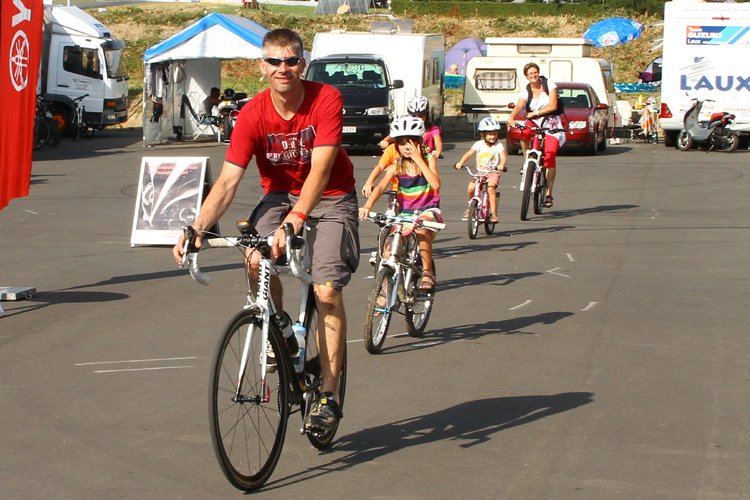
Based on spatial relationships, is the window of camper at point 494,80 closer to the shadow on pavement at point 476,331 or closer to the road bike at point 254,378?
the shadow on pavement at point 476,331

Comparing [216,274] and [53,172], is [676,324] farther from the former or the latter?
[53,172]

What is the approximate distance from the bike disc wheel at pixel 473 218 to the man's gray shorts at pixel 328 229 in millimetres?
7311

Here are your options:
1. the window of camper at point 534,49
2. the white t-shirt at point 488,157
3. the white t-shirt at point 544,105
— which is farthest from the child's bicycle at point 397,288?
the window of camper at point 534,49

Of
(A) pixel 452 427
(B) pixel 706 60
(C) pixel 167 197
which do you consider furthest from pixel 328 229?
(B) pixel 706 60

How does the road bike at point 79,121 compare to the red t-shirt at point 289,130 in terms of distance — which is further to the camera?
the road bike at point 79,121

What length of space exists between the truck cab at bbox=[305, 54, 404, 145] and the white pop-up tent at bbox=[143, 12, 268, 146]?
6.23 ft

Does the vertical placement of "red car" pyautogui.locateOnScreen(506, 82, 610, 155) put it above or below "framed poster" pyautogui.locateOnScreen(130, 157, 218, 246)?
above

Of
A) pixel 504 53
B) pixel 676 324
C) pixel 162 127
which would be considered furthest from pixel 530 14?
pixel 676 324

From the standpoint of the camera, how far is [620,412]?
560cm

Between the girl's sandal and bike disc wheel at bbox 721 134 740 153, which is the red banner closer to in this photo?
the girl's sandal

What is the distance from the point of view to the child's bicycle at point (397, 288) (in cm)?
684

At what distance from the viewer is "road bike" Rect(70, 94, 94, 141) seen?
2844cm

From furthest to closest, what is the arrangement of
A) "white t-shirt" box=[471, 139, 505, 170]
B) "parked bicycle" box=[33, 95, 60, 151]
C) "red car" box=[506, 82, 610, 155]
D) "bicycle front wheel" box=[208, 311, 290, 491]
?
"parked bicycle" box=[33, 95, 60, 151]
"red car" box=[506, 82, 610, 155]
"white t-shirt" box=[471, 139, 505, 170]
"bicycle front wheel" box=[208, 311, 290, 491]

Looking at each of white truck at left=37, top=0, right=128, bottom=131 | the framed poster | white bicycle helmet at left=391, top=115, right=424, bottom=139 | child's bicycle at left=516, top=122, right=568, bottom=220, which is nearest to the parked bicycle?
white truck at left=37, top=0, right=128, bottom=131
